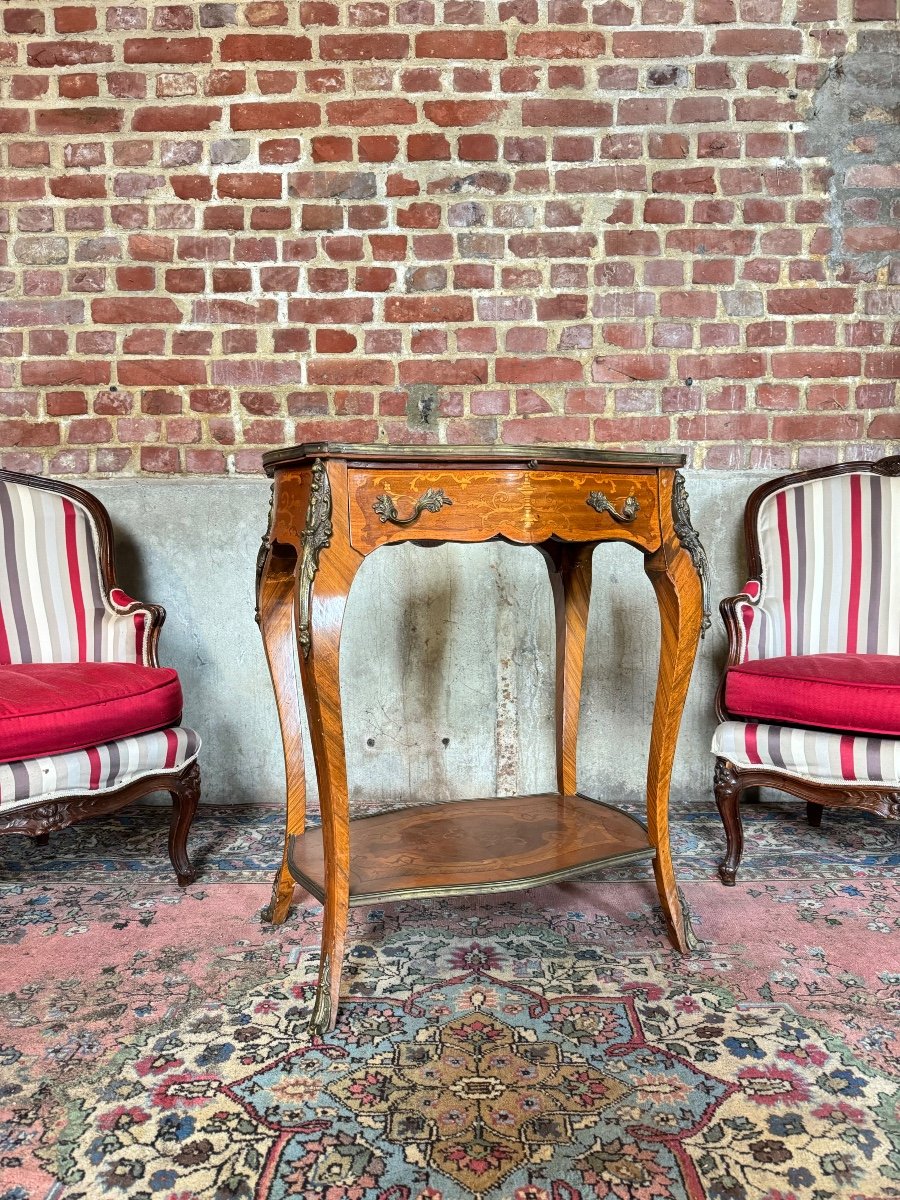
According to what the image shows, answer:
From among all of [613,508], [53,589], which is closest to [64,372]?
[53,589]

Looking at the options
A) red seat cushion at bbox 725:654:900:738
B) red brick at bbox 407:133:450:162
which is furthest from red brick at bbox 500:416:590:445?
red seat cushion at bbox 725:654:900:738

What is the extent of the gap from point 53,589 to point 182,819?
33.2 inches

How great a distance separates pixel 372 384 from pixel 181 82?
1131 mm

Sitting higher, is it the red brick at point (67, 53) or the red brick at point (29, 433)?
the red brick at point (67, 53)

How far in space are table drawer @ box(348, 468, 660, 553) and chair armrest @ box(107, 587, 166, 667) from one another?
115 cm

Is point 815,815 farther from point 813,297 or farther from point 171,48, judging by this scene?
point 171,48

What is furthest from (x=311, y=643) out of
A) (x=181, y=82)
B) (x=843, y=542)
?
(x=181, y=82)

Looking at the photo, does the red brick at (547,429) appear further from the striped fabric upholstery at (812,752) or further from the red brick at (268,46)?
the red brick at (268,46)

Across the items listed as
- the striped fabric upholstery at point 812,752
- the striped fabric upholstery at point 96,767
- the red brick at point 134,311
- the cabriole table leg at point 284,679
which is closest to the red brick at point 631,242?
the red brick at point 134,311

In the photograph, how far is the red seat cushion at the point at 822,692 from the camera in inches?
81.0

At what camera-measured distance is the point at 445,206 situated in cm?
286

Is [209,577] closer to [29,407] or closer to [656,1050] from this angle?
[29,407]

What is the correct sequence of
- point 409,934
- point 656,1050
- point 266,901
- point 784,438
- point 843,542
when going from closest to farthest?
point 656,1050, point 409,934, point 266,901, point 843,542, point 784,438

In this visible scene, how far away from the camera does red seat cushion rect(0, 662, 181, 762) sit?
1932 millimetres
